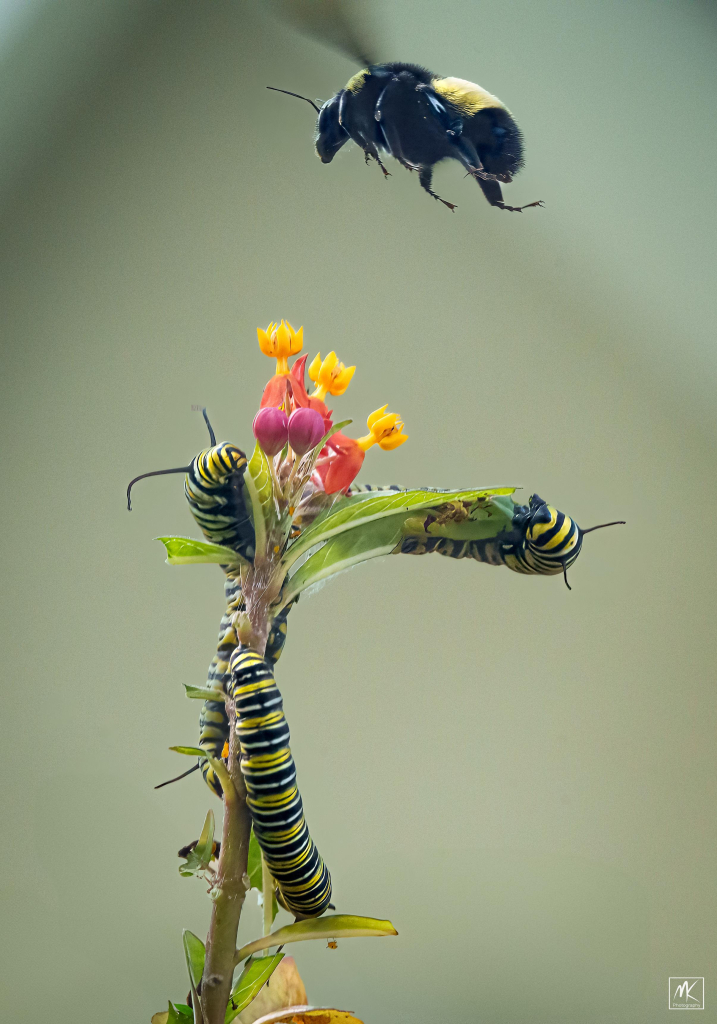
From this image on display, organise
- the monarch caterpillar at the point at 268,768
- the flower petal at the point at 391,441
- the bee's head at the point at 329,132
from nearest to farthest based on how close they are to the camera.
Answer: the monarch caterpillar at the point at 268,768 → the flower petal at the point at 391,441 → the bee's head at the point at 329,132

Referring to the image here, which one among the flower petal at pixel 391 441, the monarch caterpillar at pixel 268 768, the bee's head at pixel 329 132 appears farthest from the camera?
the bee's head at pixel 329 132

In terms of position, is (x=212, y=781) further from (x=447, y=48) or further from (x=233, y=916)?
(x=447, y=48)

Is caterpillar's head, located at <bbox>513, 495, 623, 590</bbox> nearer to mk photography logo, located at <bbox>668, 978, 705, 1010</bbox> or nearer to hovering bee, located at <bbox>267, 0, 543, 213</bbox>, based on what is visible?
hovering bee, located at <bbox>267, 0, 543, 213</bbox>

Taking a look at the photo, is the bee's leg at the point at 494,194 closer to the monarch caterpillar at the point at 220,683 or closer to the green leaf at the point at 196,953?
the monarch caterpillar at the point at 220,683

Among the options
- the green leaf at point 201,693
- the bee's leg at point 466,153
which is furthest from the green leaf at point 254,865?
the bee's leg at point 466,153

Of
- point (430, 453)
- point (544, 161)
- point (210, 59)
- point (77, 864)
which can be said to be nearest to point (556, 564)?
point (430, 453)

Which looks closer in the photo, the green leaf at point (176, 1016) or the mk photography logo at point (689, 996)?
the green leaf at point (176, 1016)

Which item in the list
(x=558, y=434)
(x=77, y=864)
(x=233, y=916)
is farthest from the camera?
(x=558, y=434)
